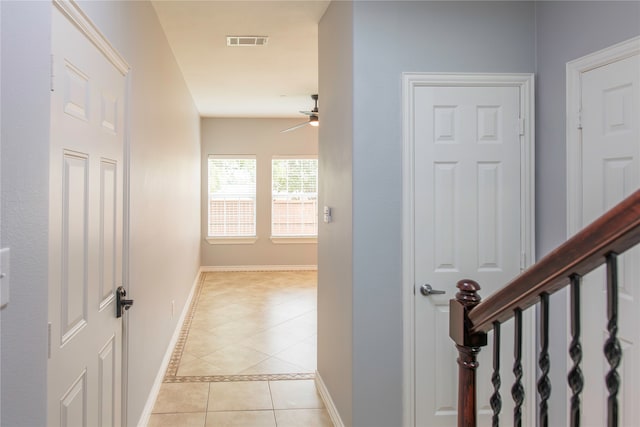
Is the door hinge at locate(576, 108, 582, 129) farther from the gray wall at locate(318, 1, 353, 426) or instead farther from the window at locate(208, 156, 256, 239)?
the window at locate(208, 156, 256, 239)

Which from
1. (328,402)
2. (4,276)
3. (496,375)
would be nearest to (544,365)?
(496,375)

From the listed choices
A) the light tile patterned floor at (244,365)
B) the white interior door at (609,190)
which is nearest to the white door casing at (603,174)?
the white interior door at (609,190)

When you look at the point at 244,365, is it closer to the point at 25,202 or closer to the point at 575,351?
the point at 25,202

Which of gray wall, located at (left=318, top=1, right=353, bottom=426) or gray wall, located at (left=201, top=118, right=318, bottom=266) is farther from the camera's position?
gray wall, located at (left=201, top=118, right=318, bottom=266)

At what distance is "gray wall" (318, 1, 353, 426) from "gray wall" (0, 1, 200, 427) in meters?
1.16

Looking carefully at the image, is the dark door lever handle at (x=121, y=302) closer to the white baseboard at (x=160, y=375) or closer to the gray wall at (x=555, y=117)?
the white baseboard at (x=160, y=375)

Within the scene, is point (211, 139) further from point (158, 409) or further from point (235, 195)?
point (158, 409)

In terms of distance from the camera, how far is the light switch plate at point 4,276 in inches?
38.8

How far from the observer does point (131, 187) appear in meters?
2.35

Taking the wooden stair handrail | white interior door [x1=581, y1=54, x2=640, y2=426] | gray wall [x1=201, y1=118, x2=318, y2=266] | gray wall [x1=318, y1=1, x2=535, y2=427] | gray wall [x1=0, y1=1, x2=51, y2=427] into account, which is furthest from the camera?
gray wall [x1=201, y1=118, x2=318, y2=266]

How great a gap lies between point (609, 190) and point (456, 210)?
0.72m

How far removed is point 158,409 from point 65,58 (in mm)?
2399

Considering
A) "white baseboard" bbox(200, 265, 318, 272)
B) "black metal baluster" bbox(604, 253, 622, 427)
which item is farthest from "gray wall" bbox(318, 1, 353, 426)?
"white baseboard" bbox(200, 265, 318, 272)

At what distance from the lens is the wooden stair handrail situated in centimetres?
78
